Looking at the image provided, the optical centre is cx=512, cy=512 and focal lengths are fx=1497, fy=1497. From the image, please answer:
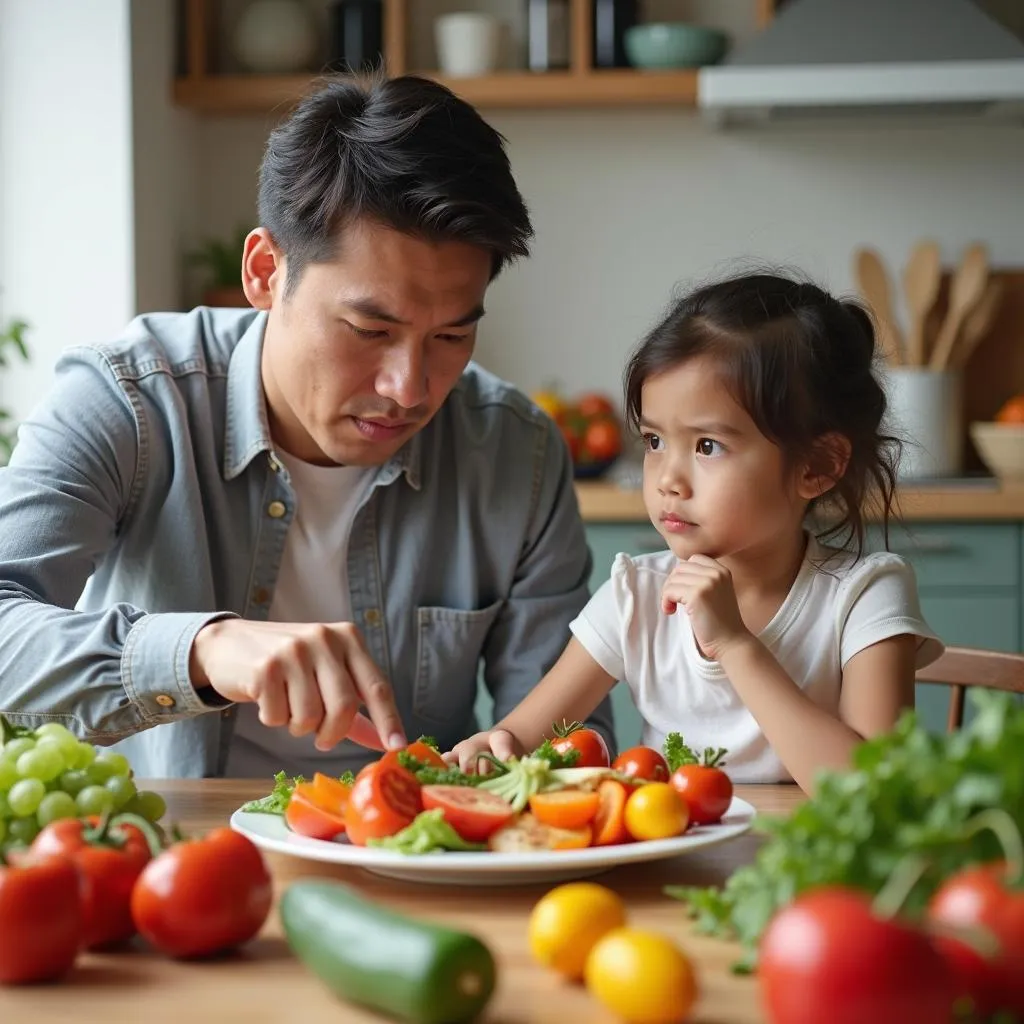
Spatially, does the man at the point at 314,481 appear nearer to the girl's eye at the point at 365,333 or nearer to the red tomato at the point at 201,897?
the girl's eye at the point at 365,333

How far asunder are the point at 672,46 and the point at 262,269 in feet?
6.74

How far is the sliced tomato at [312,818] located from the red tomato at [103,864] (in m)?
0.15

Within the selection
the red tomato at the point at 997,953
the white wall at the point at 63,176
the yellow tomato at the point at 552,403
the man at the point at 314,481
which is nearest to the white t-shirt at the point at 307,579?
the man at the point at 314,481

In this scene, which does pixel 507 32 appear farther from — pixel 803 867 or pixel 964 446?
pixel 803 867

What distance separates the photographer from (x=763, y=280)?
172cm

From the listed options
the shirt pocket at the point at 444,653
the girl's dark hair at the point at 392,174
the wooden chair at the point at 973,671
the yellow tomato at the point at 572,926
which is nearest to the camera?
the yellow tomato at the point at 572,926

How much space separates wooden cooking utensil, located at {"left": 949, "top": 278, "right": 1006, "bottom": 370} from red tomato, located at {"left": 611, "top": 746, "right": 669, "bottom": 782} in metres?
2.79

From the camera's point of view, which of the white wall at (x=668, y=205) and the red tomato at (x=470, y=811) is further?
the white wall at (x=668, y=205)

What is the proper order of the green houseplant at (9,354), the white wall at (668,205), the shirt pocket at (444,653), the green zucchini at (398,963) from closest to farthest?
the green zucchini at (398,963), the shirt pocket at (444,653), the green houseplant at (9,354), the white wall at (668,205)

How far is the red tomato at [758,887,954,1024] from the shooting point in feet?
2.12

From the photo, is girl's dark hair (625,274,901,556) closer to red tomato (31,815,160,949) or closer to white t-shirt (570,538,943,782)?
white t-shirt (570,538,943,782)

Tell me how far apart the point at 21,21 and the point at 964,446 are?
8.15 ft

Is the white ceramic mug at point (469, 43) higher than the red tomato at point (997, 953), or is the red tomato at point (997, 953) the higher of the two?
Result: the white ceramic mug at point (469, 43)

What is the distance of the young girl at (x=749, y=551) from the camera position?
63.4 inches
